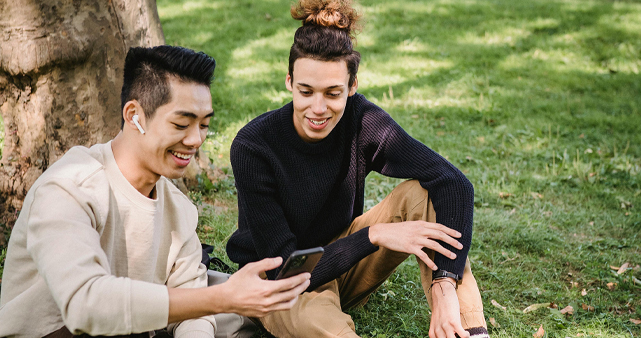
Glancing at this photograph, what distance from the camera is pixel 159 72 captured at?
2426 mm

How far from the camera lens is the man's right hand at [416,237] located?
2840 millimetres

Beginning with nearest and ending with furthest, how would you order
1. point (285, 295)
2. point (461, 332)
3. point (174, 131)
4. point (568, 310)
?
1. point (285, 295)
2. point (174, 131)
3. point (461, 332)
4. point (568, 310)

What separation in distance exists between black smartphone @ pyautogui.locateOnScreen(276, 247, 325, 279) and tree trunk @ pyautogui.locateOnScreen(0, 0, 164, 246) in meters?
2.44

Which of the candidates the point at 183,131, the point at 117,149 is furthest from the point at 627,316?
the point at 117,149

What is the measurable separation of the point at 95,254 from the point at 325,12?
6.06ft

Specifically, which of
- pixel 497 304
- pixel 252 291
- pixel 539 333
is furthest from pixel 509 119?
pixel 252 291

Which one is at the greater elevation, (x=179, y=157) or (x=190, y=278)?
(x=179, y=157)

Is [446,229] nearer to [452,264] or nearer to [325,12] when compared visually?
[452,264]

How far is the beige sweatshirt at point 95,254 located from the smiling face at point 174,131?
15 cm

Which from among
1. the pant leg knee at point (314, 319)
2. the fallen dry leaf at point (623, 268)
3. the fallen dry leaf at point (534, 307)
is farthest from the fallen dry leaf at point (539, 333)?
the pant leg knee at point (314, 319)

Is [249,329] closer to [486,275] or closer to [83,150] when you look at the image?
[83,150]

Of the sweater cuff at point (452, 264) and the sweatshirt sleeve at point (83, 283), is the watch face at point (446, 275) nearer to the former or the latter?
the sweater cuff at point (452, 264)

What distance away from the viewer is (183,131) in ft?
7.93

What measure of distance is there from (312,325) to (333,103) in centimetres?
122
